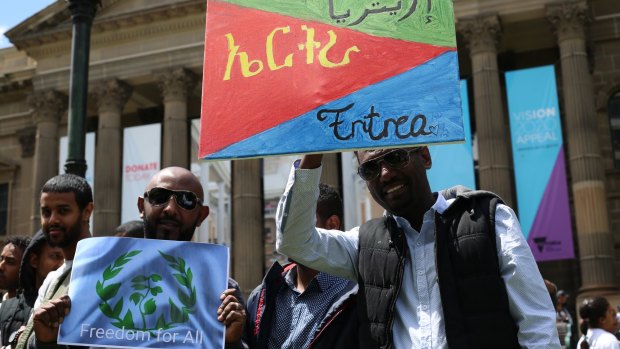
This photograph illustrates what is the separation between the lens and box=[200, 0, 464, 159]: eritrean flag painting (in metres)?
3.08

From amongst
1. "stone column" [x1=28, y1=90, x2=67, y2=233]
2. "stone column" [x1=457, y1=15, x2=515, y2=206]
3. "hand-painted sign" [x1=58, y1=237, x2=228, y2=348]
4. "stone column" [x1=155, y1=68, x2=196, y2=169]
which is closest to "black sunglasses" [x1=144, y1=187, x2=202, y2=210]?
"hand-painted sign" [x1=58, y1=237, x2=228, y2=348]

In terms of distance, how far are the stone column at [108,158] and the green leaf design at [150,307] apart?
23.6 metres

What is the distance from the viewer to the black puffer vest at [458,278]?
9.30 feet

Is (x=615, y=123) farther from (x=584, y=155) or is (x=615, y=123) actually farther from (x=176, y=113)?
(x=176, y=113)

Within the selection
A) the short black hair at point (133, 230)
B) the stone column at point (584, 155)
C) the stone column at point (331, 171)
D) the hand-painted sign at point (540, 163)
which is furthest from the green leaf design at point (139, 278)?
the stone column at point (331, 171)

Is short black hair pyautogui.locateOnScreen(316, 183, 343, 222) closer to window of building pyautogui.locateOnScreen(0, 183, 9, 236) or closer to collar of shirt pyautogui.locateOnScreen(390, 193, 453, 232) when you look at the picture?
Answer: collar of shirt pyautogui.locateOnScreen(390, 193, 453, 232)

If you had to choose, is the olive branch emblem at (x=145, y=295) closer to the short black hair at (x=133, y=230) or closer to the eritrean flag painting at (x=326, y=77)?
the eritrean flag painting at (x=326, y=77)

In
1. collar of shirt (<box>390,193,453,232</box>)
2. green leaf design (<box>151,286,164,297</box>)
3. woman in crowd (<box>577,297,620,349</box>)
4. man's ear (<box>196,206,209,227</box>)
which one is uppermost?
man's ear (<box>196,206,209,227</box>)

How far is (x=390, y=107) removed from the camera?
10.2 ft

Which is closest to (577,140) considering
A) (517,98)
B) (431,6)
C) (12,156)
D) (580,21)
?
(517,98)

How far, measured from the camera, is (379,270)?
10.4 feet

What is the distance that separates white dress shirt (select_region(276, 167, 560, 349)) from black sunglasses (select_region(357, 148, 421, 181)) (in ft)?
0.70

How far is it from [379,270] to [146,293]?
1.06 m

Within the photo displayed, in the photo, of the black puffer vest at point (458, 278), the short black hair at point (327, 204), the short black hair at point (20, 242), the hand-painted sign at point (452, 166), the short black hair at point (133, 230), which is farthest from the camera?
the hand-painted sign at point (452, 166)
